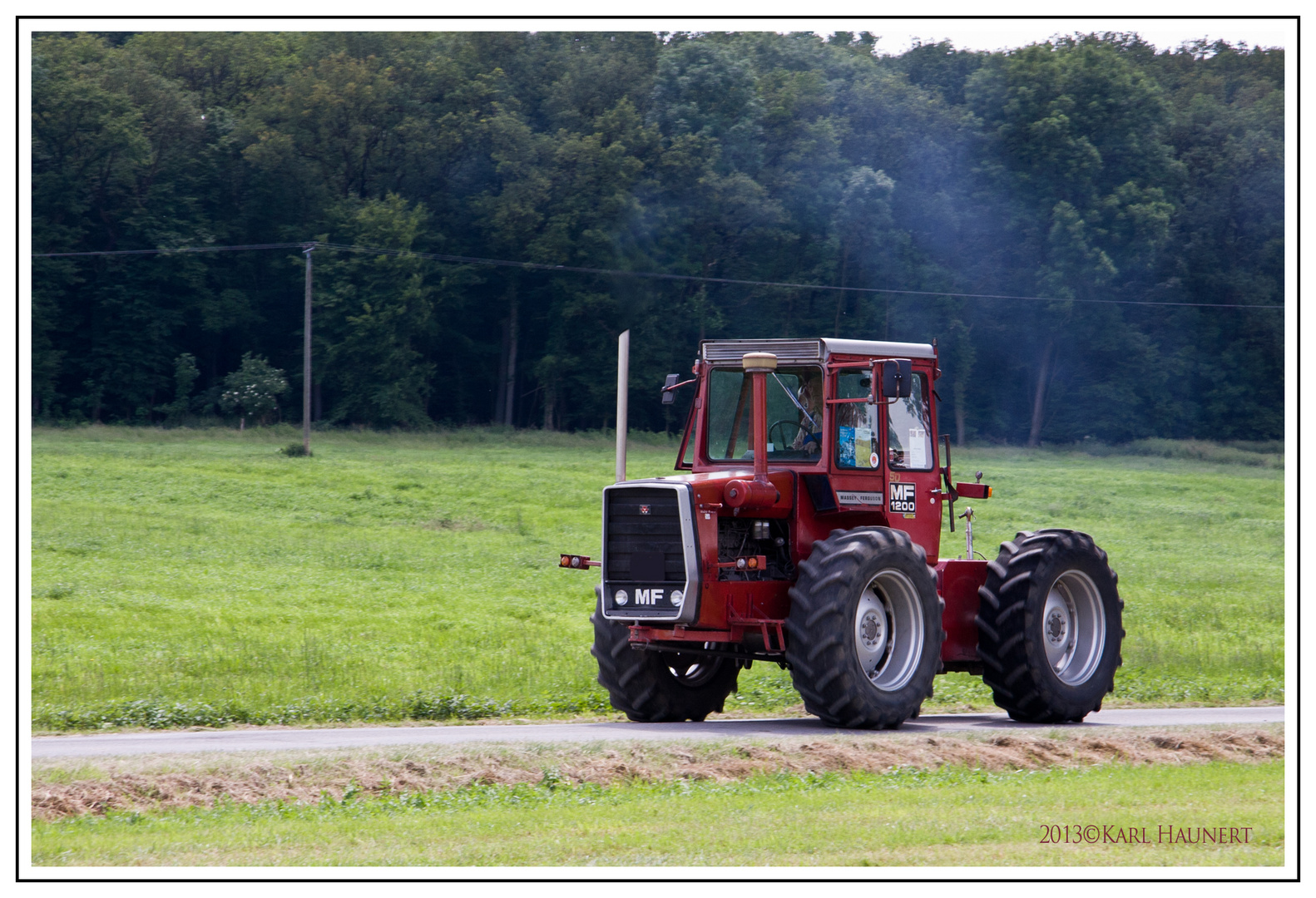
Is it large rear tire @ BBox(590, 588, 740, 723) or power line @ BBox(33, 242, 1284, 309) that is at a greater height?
power line @ BBox(33, 242, 1284, 309)

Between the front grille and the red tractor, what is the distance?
0.01 metres

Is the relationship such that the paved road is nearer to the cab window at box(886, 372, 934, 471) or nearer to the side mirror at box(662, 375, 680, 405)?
the cab window at box(886, 372, 934, 471)

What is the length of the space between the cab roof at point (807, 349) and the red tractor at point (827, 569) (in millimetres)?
20

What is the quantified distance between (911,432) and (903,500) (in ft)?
1.99

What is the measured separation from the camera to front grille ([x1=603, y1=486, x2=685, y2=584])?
11.9 m

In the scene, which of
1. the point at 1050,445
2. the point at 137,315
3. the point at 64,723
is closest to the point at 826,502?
the point at 64,723

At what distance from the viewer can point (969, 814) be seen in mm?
8633

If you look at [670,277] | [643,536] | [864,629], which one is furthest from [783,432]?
[670,277]

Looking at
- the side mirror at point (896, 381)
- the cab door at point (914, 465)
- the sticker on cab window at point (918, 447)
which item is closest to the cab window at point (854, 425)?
the cab door at point (914, 465)

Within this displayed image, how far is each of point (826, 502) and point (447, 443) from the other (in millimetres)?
38794

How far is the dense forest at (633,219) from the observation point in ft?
184

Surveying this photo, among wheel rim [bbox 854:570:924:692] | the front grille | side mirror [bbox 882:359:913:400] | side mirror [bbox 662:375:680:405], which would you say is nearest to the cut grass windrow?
wheel rim [bbox 854:570:924:692]

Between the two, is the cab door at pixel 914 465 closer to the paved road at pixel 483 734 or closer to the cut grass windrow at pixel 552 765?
the paved road at pixel 483 734
